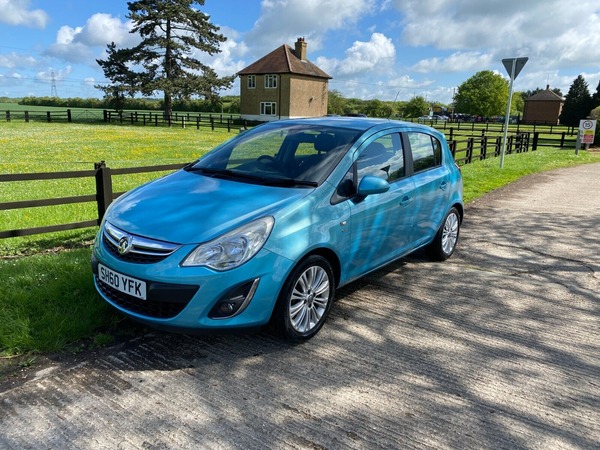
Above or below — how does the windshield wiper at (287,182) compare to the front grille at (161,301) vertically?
above

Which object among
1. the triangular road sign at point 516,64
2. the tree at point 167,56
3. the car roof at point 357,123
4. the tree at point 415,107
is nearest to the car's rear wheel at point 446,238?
the car roof at point 357,123

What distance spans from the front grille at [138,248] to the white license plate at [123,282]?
124 millimetres

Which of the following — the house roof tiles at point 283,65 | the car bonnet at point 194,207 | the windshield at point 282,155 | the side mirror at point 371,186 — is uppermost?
the house roof tiles at point 283,65

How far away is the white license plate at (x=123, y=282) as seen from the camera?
3158 millimetres

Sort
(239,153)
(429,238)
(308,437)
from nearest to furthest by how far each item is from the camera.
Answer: (308,437), (239,153), (429,238)

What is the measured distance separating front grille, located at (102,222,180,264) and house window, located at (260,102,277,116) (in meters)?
56.0

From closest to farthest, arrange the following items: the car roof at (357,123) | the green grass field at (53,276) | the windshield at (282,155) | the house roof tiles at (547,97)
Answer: the green grass field at (53,276)
the windshield at (282,155)
the car roof at (357,123)
the house roof tiles at (547,97)

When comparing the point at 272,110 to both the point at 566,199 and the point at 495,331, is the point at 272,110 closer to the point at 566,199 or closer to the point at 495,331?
the point at 566,199

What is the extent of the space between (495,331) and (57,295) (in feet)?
12.3

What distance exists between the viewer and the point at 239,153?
4656 millimetres

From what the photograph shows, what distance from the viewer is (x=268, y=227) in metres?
3.26

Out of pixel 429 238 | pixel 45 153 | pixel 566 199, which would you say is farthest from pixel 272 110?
pixel 429 238

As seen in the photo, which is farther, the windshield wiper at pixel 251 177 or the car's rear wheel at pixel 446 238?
the car's rear wheel at pixel 446 238

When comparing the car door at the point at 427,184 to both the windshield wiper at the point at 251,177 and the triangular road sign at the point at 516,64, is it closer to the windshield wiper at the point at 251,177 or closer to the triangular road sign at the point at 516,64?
the windshield wiper at the point at 251,177
